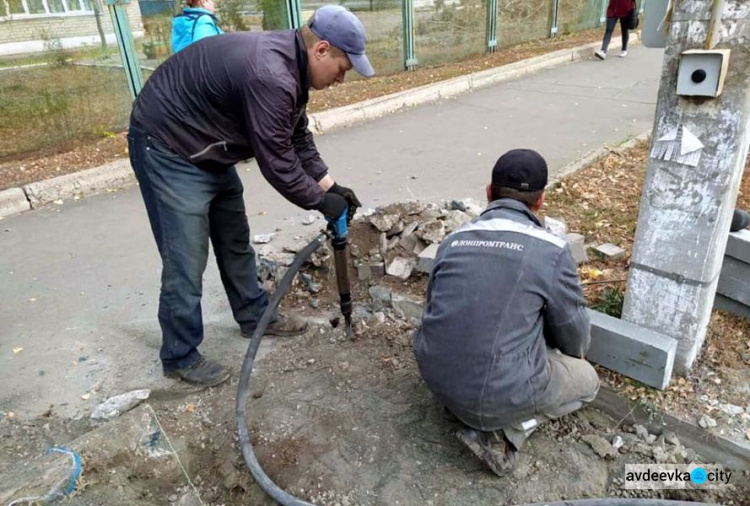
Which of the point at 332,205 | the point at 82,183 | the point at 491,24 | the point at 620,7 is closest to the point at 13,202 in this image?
the point at 82,183

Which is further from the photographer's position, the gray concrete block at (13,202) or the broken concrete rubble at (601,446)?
the gray concrete block at (13,202)

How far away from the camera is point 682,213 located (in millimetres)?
2332

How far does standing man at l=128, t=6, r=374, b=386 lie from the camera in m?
2.42

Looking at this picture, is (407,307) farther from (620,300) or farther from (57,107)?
(57,107)

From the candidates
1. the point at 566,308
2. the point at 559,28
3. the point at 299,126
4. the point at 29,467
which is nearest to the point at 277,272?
the point at 299,126

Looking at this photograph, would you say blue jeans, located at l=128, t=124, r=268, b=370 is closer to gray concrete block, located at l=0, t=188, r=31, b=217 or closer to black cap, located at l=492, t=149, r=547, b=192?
black cap, located at l=492, t=149, r=547, b=192

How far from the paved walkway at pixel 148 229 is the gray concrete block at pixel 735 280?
2.58 meters

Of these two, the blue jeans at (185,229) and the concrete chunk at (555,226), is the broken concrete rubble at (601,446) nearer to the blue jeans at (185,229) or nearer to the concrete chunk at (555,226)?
the concrete chunk at (555,226)

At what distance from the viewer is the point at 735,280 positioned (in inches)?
114

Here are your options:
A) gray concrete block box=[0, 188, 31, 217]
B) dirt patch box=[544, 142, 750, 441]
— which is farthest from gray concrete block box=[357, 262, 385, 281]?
gray concrete block box=[0, 188, 31, 217]

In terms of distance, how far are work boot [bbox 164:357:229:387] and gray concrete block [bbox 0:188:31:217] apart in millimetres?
3452

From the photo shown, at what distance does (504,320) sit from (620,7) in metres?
10.7

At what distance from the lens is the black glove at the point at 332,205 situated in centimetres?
276

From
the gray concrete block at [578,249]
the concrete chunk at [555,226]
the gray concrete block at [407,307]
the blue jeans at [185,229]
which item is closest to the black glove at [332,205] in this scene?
the blue jeans at [185,229]
